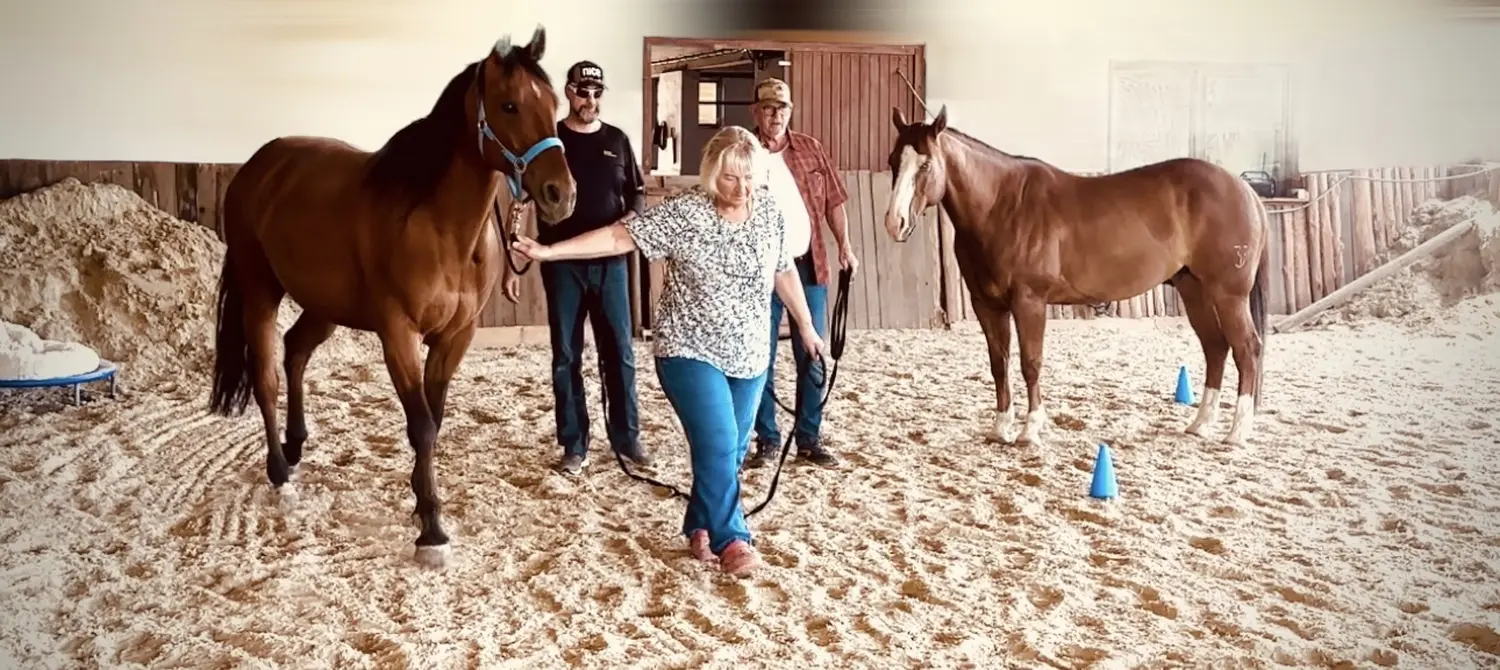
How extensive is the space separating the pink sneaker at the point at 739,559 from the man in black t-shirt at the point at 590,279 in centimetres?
69

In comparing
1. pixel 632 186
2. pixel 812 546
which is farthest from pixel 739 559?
pixel 632 186

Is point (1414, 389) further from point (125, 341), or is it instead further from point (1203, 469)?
point (125, 341)

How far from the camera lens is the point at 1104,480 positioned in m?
3.15

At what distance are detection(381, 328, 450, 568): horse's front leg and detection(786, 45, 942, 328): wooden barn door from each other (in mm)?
3998

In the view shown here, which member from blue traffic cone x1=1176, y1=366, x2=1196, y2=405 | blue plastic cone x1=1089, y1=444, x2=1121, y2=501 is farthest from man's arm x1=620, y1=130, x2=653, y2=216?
blue traffic cone x1=1176, y1=366, x2=1196, y2=405

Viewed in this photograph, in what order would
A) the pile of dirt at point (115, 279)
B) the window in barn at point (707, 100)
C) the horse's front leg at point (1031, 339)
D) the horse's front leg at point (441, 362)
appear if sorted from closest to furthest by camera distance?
the horse's front leg at point (441, 362) → the horse's front leg at point (1031, 339) → the pile of dirt at point (115, 279) → the window in barn at point (707, 100)

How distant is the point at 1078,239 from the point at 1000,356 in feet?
1.58

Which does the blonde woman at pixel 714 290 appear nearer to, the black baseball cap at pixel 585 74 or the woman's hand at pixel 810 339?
the woman's hand at pixel 810 339

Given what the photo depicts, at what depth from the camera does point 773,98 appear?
3.18 meters

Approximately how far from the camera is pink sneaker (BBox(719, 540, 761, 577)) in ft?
8.10

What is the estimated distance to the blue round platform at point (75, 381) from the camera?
3631 mm

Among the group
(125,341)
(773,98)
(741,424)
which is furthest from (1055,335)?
(125,341)

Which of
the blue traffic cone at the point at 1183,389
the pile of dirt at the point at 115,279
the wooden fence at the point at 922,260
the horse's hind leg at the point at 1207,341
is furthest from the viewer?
the wooden fence at the point at 922,260

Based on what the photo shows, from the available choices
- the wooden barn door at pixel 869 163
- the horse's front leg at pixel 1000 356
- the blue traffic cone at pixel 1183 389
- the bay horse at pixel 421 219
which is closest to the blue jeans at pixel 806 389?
the horse's front leg at pixel 1000 356
